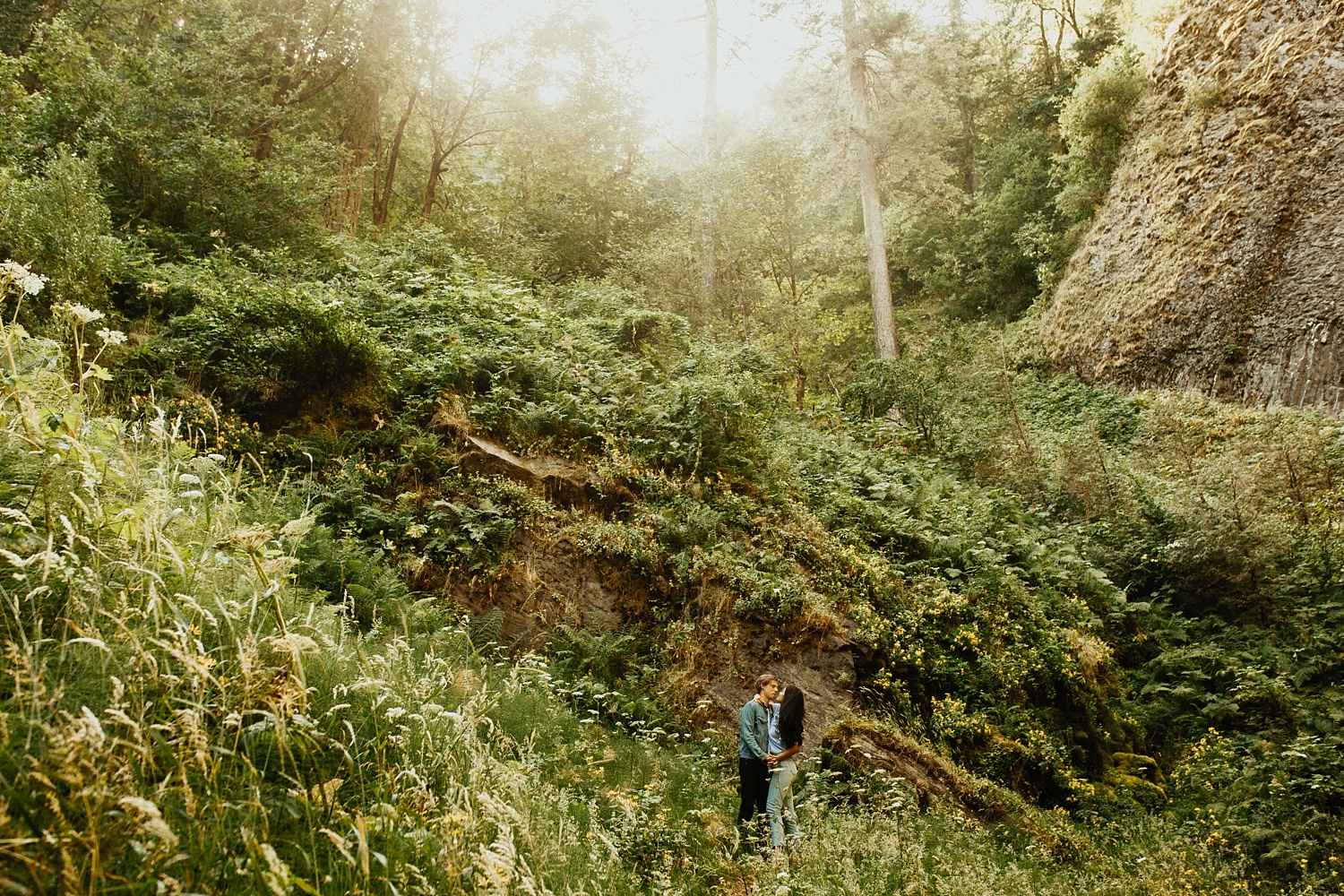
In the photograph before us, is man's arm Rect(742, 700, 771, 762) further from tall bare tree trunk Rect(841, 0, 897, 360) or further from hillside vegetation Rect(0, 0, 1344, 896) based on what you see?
tall bare tree trunk Rect(841, 0, 897, 360)

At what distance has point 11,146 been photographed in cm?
872

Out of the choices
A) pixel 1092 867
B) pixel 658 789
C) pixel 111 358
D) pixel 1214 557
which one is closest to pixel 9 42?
pixel 111 358

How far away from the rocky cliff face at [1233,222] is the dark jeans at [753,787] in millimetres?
12346

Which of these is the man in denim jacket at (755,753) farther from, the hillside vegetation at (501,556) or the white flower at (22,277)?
the white flower at (22,277)

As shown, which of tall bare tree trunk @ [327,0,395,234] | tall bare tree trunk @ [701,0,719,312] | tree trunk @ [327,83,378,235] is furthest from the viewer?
tall bare tree trunk @ [701,0,719,312]

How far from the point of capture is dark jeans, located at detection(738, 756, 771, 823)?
5547 mm

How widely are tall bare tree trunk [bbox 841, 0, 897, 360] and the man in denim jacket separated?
15.4 m

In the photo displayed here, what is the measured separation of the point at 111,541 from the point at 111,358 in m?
5.49

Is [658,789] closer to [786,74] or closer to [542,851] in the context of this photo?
[542,851]

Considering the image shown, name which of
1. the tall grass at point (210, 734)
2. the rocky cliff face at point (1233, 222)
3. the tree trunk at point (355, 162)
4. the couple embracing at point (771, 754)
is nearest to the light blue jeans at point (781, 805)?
the couple embracing at point (771, 754)

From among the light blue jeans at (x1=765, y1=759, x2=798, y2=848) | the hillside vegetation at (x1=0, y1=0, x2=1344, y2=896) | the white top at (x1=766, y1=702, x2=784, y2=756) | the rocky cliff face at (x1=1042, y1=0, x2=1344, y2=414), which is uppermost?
the rocky cliff face at (x1=1042, y1=0, x2=1344, y2=414)

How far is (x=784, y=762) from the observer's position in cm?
576

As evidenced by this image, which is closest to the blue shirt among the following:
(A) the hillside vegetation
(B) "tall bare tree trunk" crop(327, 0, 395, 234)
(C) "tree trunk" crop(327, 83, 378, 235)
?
(A) the hillside vegetation

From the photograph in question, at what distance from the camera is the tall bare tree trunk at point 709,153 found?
666 inches
